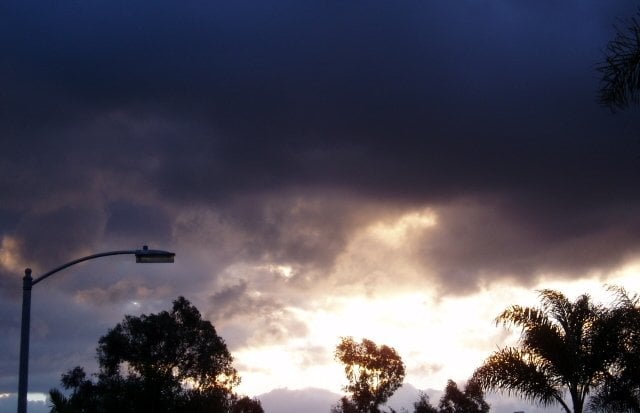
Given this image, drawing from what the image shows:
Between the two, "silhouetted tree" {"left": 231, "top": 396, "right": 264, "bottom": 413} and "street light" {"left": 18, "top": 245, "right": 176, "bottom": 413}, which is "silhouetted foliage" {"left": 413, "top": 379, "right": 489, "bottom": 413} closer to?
"silhouetted tree" {"left": 231, "top": 396, "right": 264, "bottom": 413}

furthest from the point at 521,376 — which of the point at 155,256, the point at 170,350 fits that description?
the point at 170,350

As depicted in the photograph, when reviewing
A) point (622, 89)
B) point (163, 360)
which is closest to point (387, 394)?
point (163, 360)

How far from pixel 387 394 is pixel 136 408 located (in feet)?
123

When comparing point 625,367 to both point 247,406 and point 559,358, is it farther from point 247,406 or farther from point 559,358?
point 247,406

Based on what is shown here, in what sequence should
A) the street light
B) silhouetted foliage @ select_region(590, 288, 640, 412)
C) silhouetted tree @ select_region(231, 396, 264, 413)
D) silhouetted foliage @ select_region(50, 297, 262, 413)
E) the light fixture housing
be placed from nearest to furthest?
1. the street light
2. the light fixture housing
3. silhouetted foliage @ select_region(590, 288, 640, 412)
4. silhouetted foliage @ select_region(50, 297, 262, 413)
5. silhouetted tree @ select_region(231, 396, 264, 413)

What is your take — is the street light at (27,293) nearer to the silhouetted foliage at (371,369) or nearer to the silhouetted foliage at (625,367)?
the silhouetted foliage at (625,367)

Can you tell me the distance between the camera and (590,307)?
2731cm

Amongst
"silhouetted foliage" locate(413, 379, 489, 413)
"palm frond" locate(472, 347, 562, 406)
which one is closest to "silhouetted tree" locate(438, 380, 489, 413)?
"silhouetted foliage" locate(413, 379, 489, 413)

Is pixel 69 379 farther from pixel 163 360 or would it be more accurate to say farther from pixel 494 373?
pixel 494 373

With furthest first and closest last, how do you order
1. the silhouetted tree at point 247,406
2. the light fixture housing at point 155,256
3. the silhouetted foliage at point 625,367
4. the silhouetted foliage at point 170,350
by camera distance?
the silhouetted tree at point 247,406, the silhouetted foliage at point 170,350, the silhouetted foliage at point 625,367, the light fixture housing at point 155,256

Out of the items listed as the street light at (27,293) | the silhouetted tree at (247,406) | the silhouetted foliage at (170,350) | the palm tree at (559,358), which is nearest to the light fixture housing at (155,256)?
the street light at (27,293)

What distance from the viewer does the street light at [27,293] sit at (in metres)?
19.5

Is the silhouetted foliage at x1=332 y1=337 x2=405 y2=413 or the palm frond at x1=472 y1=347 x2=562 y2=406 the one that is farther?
the silhouetted foliage at x1=332 y1=337 x2=405 y2=413

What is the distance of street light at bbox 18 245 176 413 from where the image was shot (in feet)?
63.8
